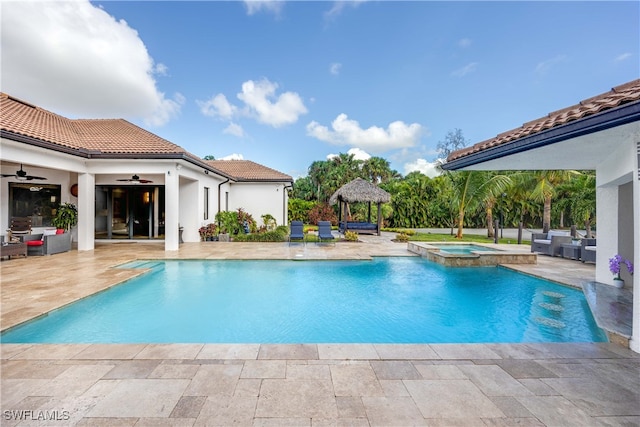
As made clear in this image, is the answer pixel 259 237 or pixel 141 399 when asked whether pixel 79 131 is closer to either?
pixel 259 237

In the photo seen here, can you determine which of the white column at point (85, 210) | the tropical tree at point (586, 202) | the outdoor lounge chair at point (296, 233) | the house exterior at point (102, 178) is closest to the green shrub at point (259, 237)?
the outdoor lounge chair at point (296, 233)

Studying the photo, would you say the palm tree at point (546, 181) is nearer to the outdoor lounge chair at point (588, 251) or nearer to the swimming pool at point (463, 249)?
the outdoor lounge chair at point (588, 251)

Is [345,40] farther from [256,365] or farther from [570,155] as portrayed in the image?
[256,365]

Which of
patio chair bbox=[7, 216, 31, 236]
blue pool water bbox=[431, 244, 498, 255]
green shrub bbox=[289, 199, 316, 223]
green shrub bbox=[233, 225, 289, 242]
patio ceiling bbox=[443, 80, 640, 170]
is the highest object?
patio ceiling bbox=[443, 80, 640, 170]

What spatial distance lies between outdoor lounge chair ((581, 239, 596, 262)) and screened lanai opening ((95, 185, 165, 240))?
20356 millimetres

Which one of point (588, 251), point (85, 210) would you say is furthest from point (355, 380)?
point (85, 210)

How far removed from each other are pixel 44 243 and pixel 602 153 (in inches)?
694

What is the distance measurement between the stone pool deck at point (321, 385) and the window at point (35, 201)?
12613 millimetres

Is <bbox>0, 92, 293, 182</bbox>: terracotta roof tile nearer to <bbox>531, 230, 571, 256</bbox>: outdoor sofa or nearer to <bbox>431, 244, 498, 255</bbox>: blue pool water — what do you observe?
<bbox>431, 244, 498, 255</bbox>: blue pool water

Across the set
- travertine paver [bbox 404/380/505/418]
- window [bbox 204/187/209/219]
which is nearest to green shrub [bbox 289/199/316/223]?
window [bbox 204/187/209/219]

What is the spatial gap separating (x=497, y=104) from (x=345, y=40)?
11922mm

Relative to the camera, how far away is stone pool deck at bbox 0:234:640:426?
2.62 meters

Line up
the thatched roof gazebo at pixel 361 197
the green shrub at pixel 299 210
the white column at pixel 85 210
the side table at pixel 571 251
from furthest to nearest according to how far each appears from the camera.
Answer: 1. the green shrub at pixel 299 210
2. the thatched roof gazebo at pixel 361 197
3. the white column at pixel 85 210
4. the side table at pixel 571 251

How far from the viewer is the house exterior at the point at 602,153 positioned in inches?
135
